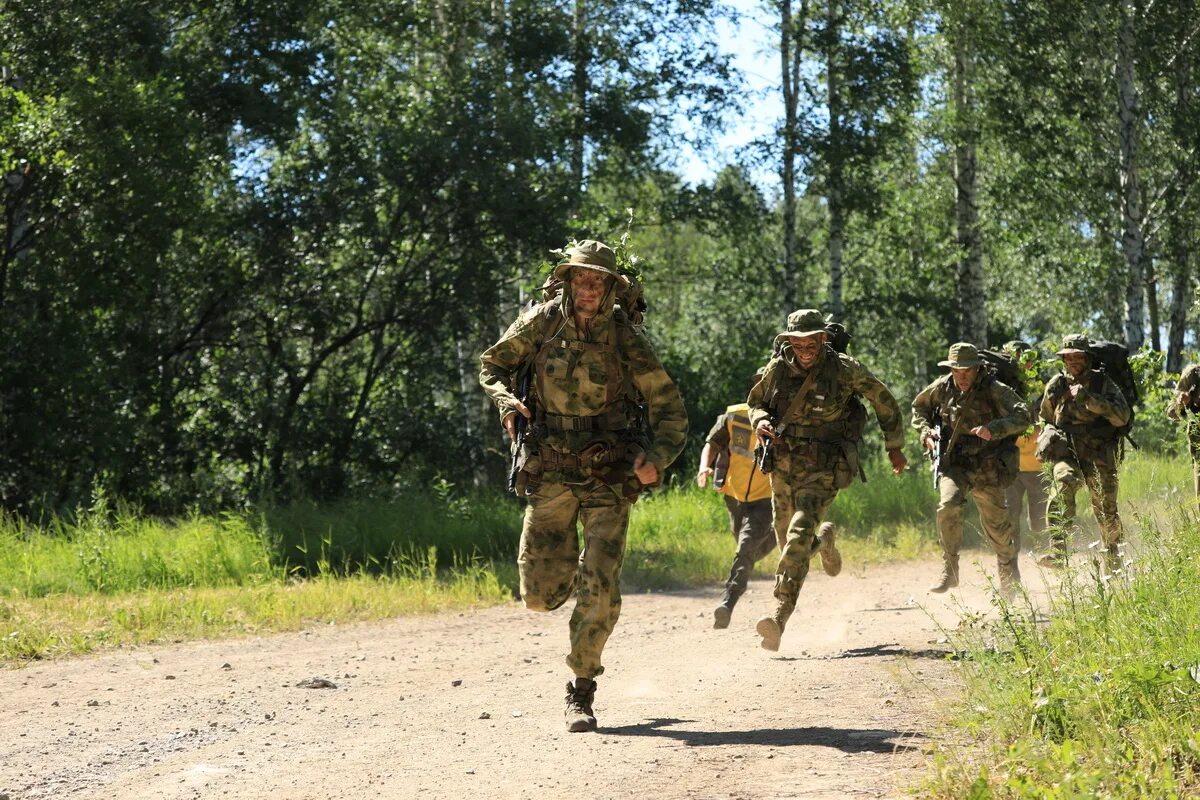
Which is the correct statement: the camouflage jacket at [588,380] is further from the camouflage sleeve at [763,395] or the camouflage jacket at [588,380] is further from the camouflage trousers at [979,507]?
the camouflage trousers at [979,507]

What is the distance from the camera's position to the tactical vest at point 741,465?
35.3 ft

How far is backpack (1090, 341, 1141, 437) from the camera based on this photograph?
1114 centimetres

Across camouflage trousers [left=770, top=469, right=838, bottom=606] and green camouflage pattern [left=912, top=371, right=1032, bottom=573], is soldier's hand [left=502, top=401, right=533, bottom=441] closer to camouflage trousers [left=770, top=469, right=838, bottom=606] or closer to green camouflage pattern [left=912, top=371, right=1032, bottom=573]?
camouflage trousers [left=770, top=469, right=838, bottom=606]

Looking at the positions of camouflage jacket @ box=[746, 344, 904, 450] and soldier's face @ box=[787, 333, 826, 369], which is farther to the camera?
camouflage jacket @ box=[746, 344, 904, 450]

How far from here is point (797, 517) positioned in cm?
916

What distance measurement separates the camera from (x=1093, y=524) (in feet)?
46.4

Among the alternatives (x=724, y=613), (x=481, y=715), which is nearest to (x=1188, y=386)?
(x=724, y=613)

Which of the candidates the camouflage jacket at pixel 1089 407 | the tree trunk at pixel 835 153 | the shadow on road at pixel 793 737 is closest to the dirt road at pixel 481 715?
the shadow on road at pixel 793 737

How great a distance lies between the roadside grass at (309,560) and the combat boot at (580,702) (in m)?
3.95

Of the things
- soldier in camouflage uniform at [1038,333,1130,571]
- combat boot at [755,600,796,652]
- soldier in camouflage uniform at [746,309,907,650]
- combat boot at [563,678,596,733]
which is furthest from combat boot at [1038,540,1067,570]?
soldier in camouflage uniform at [1038,333,1130,571]

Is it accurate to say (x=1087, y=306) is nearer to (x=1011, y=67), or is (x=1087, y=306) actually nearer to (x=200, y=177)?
(x=1011, y=67)

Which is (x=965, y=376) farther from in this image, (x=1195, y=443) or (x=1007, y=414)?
(x=1195, y=443)

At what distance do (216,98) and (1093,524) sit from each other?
1220 centimetres

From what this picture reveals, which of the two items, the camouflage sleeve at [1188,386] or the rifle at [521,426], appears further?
the camouflage sleeve at [1188,386]
